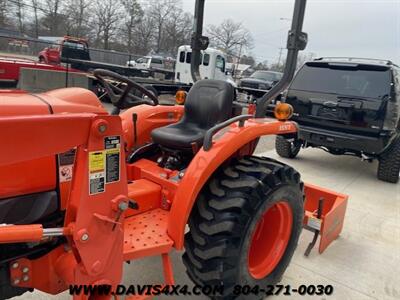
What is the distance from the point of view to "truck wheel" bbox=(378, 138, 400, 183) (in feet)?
17.1

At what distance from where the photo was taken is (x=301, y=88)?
5.51 metres

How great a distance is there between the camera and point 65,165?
1.62 metres

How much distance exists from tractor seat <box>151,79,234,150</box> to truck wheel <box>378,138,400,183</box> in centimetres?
365

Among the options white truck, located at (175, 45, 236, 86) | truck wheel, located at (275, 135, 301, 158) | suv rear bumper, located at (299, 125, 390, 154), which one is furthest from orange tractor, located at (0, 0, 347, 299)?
white truck, located at (175, 45, 236, 86)

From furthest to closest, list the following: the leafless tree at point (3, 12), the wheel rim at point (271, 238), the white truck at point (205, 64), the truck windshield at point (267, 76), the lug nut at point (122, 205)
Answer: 1. the leafless tree at point (3, 12)
2. the truck windshield at point (267, 76)
3. the white truck at point (205, 64)
4. the wheel rim at point (271, 238)
5. the lug nut at point (122, 205)

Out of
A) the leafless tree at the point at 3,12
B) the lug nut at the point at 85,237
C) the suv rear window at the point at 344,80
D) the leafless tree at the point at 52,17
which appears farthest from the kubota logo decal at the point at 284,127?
the leafless tree at the point at 52,17

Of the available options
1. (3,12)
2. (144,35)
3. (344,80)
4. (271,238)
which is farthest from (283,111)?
(144,35)

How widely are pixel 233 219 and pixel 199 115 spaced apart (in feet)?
3.50

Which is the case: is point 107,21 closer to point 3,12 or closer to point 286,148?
point 3,12

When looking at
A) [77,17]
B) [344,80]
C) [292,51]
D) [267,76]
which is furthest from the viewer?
[77,17]

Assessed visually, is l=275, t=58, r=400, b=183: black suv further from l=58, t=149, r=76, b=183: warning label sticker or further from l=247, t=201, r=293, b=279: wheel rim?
l=58, t=149, r=76, b=183: warning label sticker

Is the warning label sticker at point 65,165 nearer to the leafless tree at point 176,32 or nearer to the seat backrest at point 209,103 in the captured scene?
the seat backrest at point 209,103

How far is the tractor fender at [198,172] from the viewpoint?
189cm

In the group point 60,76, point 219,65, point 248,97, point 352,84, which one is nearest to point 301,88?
point 352,84
